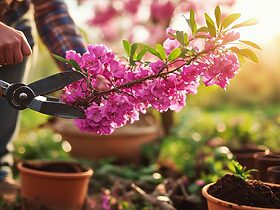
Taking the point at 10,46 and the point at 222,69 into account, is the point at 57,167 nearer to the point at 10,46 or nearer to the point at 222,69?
the point at 10,46

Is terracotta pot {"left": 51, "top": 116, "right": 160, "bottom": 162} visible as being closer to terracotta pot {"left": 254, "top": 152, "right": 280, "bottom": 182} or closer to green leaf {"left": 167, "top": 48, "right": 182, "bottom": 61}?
terracotta pot {"left": 254, "top": 152, "right": 280, "bottom": 182}

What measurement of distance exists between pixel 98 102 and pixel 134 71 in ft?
0.48

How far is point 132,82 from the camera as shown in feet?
5.24

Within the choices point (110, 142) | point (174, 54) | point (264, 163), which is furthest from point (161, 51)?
point (110, 142)

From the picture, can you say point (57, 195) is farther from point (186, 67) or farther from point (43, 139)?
point (43, 139)

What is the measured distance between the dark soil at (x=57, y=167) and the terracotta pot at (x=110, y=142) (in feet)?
3.88

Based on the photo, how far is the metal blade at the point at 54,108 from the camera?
1.56 m

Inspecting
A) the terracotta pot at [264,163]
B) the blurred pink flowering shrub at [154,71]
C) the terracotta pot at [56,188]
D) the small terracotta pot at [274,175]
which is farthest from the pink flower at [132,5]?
→ the blurred pink flowering shrub at [154,71]

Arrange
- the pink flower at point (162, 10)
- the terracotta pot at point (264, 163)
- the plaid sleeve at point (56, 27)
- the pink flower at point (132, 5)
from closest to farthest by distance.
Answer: the terracotta pot at point (264, 163) → the plaid sleeve at point (56, 27) → the pink flower at point (162, 10) → the pink flower at point (132, 5)

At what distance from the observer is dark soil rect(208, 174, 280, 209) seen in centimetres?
158

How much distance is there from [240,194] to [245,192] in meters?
0.02

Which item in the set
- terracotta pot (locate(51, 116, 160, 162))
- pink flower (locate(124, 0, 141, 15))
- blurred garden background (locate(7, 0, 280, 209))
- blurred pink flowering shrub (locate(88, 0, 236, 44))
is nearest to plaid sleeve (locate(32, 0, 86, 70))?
blurred garden background (locate(7, 0, 280, 209))

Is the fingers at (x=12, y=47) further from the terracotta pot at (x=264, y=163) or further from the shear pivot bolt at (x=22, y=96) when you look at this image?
the terracotta pot at (x=264, y=163)

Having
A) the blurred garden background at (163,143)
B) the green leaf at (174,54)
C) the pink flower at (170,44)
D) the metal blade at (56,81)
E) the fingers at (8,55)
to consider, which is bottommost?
the blurred garden background at (163,143)
